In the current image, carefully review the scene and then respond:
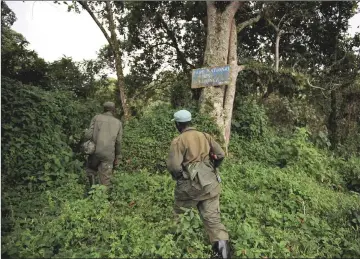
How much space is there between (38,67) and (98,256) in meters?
6.35

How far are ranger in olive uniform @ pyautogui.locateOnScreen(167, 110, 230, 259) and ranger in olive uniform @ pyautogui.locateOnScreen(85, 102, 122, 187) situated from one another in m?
2.08

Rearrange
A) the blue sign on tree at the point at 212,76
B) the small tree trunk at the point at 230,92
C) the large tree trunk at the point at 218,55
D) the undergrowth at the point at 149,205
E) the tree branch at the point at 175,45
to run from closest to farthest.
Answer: the undergrowth at the point at 149,205, the blue sign on tree at the point at 212,76, the large tree trunk at the point at 218,55, the small tree trunk at the point at 230,92, the tree branch at the point at 175,45

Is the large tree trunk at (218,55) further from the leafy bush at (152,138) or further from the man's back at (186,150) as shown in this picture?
the man's back at (186,150)

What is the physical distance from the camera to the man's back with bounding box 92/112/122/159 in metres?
6.27

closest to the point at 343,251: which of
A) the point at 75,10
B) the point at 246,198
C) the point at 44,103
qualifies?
the point at 246,198

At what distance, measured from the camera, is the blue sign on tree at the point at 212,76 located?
835 cm

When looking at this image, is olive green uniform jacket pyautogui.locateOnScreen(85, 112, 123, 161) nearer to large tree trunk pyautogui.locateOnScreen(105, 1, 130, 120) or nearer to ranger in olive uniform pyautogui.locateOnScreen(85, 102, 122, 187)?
ranger in olive uniform pyautogui.locateOnScreen(85, 102, 122, 187)

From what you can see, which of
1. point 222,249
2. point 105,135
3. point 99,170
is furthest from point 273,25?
point 222,249

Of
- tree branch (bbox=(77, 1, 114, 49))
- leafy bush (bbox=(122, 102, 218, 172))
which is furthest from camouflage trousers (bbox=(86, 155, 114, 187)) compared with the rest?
tree branch (bbox=(77, 1, 114, 49))

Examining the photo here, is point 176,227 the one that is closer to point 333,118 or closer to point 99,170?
point 99,170

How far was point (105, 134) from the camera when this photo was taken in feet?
20.7

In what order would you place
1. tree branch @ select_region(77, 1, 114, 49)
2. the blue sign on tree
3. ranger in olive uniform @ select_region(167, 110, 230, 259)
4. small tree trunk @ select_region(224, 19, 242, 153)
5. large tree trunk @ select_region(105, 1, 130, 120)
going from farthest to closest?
1. large tree trunk @ select_region(105, 1, 130, 120)
2. tree branch @ select_region(77, 1, 114, 49)
3. small tree trunk @ select_region(224, 19, 242, 153)
4. the blue sign on tree
5. ranger in olive uniform @ select_region(167, 110, 230, 259)

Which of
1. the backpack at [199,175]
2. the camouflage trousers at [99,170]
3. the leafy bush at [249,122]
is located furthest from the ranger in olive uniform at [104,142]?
the leafy bush at [249,122]

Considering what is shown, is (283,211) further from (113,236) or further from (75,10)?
(75,10)
